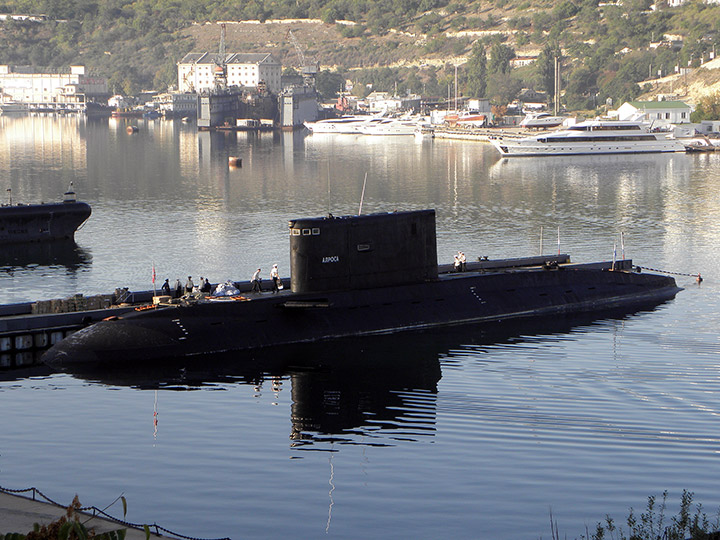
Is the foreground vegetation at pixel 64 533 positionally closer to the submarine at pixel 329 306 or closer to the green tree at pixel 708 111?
the submarine at pixel 329 306

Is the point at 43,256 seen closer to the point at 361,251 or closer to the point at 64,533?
the point at 361,251

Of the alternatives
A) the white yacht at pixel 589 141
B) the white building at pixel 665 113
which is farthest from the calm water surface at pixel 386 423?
the white building at pixel 665 113

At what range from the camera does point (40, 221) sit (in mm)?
75500

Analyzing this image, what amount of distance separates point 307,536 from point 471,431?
9.10 m

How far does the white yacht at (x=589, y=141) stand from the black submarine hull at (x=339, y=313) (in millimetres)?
99335

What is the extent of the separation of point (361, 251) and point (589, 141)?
113 meters

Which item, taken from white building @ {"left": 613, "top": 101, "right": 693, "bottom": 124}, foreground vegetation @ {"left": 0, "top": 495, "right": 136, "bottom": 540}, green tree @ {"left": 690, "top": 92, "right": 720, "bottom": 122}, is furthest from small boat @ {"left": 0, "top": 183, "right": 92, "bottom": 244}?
green tree @ {"left": 690, "top": 92, "right": 720, "bottom": 122}

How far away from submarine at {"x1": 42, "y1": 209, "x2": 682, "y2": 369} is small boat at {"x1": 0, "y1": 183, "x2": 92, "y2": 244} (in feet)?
107

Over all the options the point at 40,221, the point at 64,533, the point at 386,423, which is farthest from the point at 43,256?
the point at 64,533

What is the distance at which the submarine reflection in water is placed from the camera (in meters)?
33.2

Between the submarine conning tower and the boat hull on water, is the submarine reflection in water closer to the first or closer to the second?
the submarine conning tower

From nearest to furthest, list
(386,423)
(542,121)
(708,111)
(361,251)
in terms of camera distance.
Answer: (386,423), (361,251), (708,111), (542,121)

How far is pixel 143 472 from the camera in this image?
28.5 m

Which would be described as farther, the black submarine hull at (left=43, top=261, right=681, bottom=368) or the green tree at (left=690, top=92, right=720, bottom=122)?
the green tree at (left=690, top=92, right=720, bottom=122)
